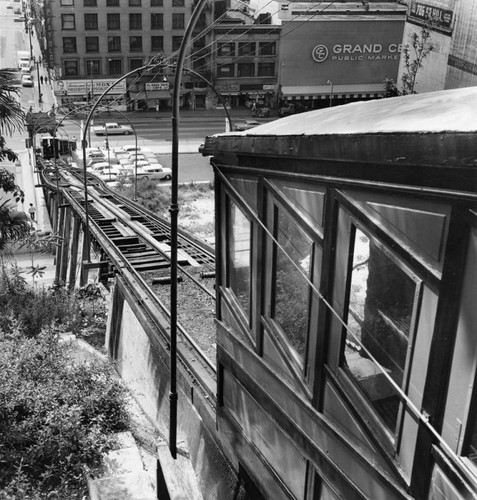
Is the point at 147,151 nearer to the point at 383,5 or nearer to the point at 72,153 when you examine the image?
the point at 72,153

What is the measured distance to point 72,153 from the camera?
49.9m

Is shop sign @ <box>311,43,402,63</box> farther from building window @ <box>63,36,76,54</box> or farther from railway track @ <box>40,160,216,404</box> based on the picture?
railway track @ <box>40,160,216,404</box>

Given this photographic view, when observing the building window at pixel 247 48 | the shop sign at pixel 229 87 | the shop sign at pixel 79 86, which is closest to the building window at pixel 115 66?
the shop sign at pixel 79 86

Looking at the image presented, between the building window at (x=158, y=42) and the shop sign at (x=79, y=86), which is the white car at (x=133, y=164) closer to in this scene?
the shop sign at (x=79, y=86)

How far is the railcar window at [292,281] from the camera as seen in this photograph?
492 centimetres

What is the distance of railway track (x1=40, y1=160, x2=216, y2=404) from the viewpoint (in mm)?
11352

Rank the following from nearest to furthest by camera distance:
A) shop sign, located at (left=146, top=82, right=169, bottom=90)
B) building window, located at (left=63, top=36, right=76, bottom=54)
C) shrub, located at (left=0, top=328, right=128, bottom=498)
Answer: shrub, located at (left=0, top=328, right=128, bottom=498) < building window, located at (left=63, top=36, right=76, bottom=54) < shop sign, located at (left=146, top=82, right=169, bottom=90)

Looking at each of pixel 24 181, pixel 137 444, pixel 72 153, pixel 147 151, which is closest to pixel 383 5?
pixel 147 151

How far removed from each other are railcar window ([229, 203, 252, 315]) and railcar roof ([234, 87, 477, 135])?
3.30ft

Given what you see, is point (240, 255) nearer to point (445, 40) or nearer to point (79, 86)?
point (445, 40)

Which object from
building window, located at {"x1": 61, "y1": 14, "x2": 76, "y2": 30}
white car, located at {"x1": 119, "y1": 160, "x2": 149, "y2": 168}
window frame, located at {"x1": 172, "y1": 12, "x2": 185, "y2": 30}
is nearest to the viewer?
white car, located at {"x1": 119, "y1": 160, "x2": 149, "y2": 168}

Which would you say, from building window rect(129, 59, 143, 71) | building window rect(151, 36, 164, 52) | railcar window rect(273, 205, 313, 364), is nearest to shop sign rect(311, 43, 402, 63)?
building window rect(151, 36, 164, 52)

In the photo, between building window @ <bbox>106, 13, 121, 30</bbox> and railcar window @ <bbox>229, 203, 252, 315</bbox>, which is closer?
railcar window @ <bbox>229, 203, 252, 315</bbox>

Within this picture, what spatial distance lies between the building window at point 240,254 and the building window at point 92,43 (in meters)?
54.2
